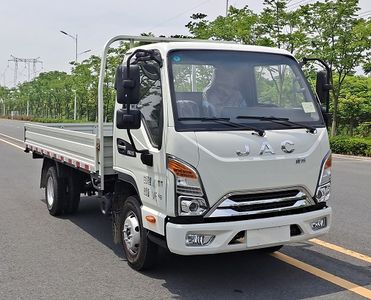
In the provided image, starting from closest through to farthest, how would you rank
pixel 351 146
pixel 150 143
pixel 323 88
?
pixel 150 143 → pixel 323 88 → pixel 351 146

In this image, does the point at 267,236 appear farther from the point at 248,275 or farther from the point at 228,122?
the point at 228,122

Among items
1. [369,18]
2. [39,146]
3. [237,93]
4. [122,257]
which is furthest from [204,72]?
[369,18]

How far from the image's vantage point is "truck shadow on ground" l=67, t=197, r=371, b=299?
423 centimetres

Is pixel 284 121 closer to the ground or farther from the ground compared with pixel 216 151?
farther from the ground

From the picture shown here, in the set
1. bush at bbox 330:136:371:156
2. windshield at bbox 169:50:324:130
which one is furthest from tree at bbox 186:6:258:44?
windshield at bbox 169:50:324:130

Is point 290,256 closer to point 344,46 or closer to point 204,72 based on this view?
point 204,72

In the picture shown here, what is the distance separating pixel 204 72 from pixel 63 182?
3.48 metres

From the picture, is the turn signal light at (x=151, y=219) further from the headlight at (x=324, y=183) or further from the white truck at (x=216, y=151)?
the headlight at (x=324, y=183)

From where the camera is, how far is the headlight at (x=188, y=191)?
3990mm

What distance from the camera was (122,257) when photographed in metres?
5.26

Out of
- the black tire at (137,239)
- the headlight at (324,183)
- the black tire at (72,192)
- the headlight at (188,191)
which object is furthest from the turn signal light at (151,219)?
the black tire at (72,192)

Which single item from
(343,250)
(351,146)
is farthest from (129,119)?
(351,146)

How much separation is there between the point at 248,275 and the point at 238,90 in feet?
5.70

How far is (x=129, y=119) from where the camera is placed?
4.20 m
